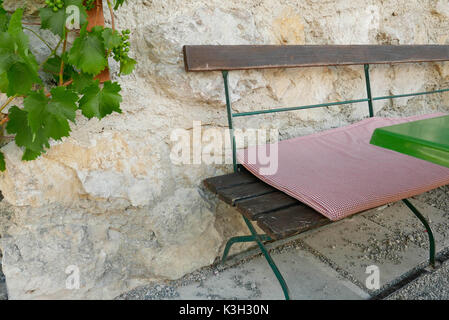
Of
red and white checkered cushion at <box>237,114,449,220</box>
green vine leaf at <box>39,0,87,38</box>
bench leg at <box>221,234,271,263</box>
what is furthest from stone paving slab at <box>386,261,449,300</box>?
green vine leaf at <box>39,0,87,38</box>

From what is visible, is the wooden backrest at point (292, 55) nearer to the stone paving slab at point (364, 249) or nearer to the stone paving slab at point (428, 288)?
the stone paving slab at point (364, 249)

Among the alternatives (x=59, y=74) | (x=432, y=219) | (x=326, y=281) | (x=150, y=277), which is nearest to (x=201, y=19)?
(x=59, y=74)

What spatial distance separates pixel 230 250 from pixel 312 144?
24.3 inches

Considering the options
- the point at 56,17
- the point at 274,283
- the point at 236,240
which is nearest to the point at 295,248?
the point at 274,283

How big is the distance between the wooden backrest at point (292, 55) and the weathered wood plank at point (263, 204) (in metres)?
0.54

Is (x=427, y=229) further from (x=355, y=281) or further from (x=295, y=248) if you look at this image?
(x=295, y=248)

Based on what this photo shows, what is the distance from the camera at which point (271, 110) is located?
5.04 ft

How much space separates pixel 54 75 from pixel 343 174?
3.57 feet

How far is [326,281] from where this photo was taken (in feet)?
4.71

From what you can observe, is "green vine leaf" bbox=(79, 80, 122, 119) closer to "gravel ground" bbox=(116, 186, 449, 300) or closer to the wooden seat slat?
the wooden seat slat

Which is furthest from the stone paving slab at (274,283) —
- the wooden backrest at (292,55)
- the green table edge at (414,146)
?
the wooden backrest at (292,55)

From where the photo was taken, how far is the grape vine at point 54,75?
86 centimetres

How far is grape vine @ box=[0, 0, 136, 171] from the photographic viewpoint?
0.86 metres

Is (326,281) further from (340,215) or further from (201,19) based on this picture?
(201,19)
